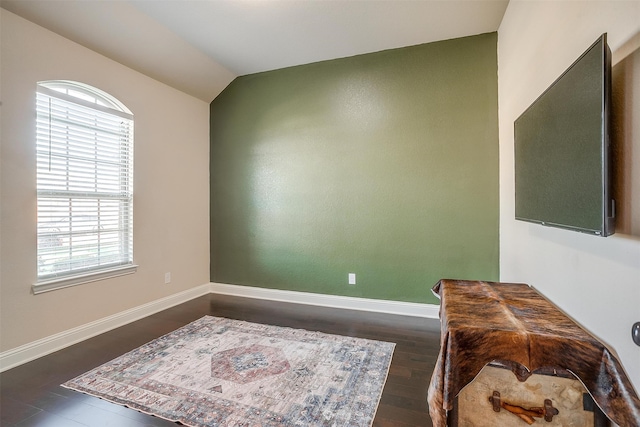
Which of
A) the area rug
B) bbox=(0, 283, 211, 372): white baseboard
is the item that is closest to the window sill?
bbox=(0, 283, 211, 372): white baseboard

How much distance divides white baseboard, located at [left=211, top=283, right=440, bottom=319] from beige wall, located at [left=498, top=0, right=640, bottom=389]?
1.02 meters

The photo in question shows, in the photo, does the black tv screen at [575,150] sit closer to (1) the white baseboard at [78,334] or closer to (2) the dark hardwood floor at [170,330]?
(2) the dark hardwood floor at [170,330]

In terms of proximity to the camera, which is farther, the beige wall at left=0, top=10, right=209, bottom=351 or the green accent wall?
the green accent wall

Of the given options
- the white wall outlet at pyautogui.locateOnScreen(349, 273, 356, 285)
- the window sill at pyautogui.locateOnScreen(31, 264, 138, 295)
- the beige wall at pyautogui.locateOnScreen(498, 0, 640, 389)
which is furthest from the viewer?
the white wall outlet at pyautogui.locateOnScreen(349, 273, 356, 285)

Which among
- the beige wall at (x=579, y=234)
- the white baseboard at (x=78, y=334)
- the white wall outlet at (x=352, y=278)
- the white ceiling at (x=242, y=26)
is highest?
the white ceiling at (x=242, y=26)

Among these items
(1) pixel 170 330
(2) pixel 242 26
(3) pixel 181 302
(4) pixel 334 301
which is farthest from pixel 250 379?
(2) pixel 242 26

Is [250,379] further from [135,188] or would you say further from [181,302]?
[135,188]

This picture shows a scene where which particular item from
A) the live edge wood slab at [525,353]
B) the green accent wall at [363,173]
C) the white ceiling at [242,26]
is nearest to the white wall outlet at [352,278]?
the green accent wall at [363,173]

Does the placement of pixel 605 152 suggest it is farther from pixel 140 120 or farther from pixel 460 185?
pixel 140 120

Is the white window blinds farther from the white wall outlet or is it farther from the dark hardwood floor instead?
the white wall outlet

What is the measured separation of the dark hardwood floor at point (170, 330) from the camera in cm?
165

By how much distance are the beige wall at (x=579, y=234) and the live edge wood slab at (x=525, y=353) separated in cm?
7

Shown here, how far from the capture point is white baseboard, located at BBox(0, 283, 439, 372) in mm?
2264

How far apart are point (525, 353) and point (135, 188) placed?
3.53 meters
